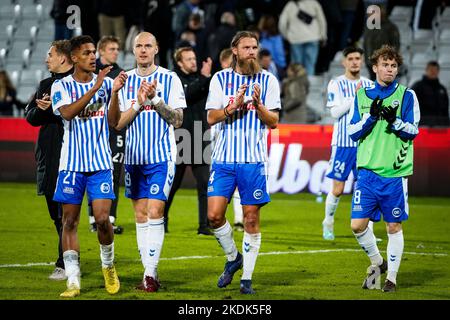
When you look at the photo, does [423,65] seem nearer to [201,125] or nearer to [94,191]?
[201,125]

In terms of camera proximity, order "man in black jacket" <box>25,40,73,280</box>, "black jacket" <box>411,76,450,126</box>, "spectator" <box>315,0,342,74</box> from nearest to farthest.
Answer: "man in black jacket" <box>25,40,73,280</box> < "black jacket" <box>411,76,450,126</box> < "spectator" <box>315,0,342,74</box>

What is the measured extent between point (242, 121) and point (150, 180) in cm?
102

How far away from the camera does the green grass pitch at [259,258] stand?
1023 centimetres

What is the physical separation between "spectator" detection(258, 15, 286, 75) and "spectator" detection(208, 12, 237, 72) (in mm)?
922

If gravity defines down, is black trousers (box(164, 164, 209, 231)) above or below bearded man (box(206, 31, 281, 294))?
below

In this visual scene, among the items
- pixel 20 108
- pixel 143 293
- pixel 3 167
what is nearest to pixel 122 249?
pixel 143 293

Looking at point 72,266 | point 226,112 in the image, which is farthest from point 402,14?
point 72,266

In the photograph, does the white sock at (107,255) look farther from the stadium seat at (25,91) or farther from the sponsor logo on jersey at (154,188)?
the stadium seat at (25,91)

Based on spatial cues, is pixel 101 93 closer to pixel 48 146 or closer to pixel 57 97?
pixel 57 97

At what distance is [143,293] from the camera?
32.8 ft

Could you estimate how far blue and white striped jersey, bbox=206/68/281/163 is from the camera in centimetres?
1034

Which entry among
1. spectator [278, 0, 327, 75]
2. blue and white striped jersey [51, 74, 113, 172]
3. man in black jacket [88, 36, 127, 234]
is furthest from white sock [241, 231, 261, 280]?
spectator [278, 0, 327, 75]

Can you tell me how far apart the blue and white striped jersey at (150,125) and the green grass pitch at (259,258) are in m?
1.25

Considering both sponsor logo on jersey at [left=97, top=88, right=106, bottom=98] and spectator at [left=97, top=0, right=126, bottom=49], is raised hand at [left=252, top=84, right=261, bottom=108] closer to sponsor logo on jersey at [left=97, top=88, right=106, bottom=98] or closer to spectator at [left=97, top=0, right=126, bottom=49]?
sponsor logo on jersey at [left=97, top=88, right=106, bottom=98]
